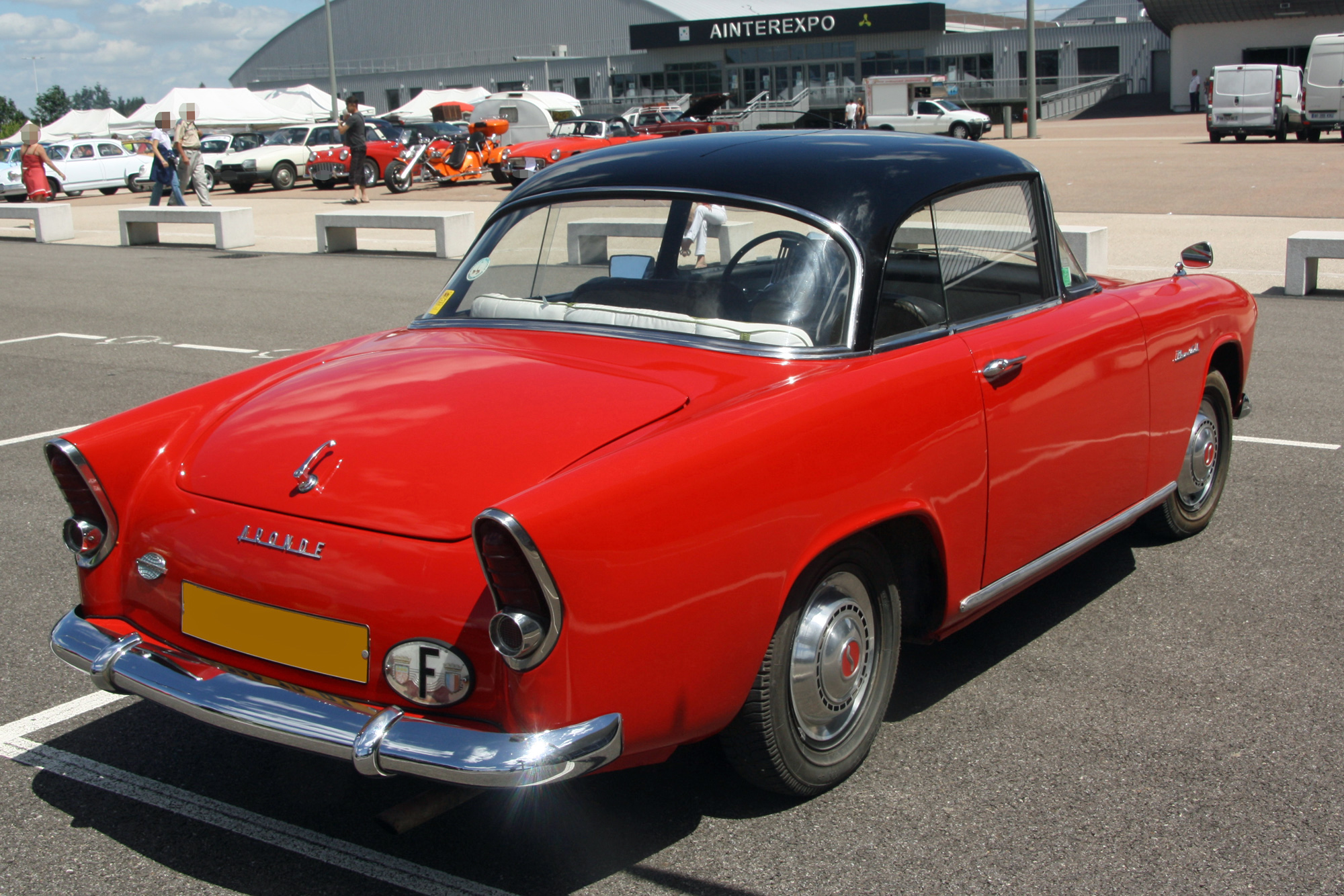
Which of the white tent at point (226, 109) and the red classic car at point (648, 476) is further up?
the white tent at point (226, 109)

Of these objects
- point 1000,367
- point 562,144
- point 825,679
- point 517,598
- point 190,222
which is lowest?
point 825,679

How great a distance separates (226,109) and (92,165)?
1784cm

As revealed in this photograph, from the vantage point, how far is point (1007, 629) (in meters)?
4.03

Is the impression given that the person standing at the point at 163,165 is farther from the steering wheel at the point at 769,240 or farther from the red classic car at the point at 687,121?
the steering wheel at the point at 769,240

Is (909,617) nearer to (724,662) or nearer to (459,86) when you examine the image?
(724,662)

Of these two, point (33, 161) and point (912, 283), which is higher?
point (33, 161)

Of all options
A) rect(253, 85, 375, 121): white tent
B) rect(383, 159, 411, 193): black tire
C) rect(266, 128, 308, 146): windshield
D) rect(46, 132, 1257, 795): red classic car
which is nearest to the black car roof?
rect(46, 132, 1257, 795): red classic car

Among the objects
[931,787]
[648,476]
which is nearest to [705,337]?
[648,476]

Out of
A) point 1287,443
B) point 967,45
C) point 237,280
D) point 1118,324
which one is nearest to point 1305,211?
point 1287,443

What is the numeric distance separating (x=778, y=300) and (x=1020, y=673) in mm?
1390

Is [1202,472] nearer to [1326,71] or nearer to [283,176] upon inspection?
[283,176]

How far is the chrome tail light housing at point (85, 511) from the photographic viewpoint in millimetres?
2980

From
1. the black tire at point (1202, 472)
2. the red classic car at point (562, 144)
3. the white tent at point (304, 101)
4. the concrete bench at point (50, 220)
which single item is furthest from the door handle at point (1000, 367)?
the white tent at point (304, 101)

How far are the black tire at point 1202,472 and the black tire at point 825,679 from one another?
6.33 feet
